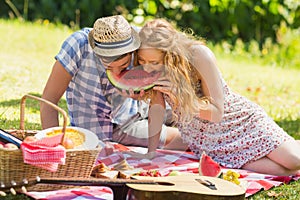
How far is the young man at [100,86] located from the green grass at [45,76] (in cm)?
64

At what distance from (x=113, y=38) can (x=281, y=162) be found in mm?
1476

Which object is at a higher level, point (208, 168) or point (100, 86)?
point (100, 86)

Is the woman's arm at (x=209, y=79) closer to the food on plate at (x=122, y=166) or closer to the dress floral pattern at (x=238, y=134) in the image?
the dress floral pattern at (x=238, y=134)

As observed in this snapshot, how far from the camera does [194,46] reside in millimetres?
4578

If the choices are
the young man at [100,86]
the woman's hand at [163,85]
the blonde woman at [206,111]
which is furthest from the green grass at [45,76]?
the woman's hand at [163,85]

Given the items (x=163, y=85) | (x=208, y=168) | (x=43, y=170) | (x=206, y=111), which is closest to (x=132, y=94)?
(x=163, y=85)

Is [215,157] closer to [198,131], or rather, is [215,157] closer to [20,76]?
[198,131]

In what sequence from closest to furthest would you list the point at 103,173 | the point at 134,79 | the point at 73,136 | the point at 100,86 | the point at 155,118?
the point at 73,136 → the point at 103,173 → the point at 134,79 → the point at 155,118 → the point at 100,86

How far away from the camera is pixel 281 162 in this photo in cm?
467

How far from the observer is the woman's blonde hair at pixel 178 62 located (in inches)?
173

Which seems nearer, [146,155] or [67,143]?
[67,143]

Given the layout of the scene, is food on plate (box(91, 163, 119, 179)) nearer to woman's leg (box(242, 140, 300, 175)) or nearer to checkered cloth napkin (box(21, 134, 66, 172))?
checkered cloth napkin (box(21, 134, 66, 172))

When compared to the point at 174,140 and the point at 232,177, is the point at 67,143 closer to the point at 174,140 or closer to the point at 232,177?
the point at 232,177

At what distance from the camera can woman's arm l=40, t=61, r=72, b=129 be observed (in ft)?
15.5
